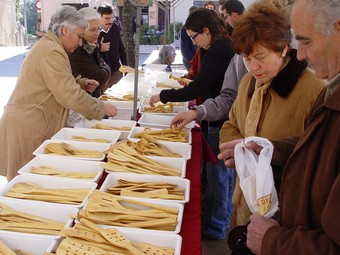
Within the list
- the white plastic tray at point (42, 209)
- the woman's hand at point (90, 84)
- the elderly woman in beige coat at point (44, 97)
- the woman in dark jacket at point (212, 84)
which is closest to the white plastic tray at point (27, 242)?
the white plastic tray at point (42, 209)

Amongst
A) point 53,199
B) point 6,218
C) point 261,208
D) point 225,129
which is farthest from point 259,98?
point 6,218

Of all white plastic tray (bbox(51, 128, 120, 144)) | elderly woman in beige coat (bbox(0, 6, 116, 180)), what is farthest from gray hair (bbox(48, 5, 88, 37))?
white plastic tray (bbox(51, 128, 120, 144))

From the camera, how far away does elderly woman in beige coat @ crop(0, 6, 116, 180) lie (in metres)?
1.94

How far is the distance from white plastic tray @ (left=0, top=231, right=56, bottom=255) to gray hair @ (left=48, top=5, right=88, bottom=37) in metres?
1.29

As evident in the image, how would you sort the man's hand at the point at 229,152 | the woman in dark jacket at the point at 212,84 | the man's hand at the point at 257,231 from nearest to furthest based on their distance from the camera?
the man's hand at the point at 257,231 < the man's hand at the point at 229,152 < the woman in dark jacket at the point at 212,84

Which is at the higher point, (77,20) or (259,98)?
(77,20)

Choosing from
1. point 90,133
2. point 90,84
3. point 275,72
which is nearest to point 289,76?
point 275,72

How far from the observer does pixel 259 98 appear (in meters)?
1.43

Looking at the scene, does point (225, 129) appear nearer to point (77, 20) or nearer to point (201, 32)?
point (201, 32)

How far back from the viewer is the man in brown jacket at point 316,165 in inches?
31.4

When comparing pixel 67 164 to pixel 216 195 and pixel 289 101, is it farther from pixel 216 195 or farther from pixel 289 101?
pixel 216 195

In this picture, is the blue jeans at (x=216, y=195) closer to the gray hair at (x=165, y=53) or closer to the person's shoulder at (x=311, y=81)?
the person's shoulder at (x=311, y=81)

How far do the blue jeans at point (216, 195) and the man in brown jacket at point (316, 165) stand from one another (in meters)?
1.40

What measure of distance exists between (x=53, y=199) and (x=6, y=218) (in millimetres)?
161
